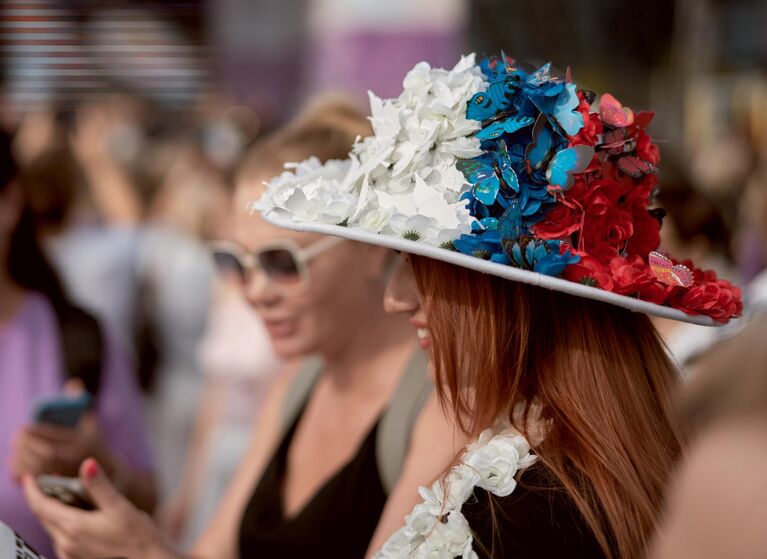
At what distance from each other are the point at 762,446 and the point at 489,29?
8.44 m

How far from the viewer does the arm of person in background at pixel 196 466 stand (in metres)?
4.52

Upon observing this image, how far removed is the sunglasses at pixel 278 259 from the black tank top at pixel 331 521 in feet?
1.71

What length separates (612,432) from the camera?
64.9 inches

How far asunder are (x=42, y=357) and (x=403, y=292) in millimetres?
1678

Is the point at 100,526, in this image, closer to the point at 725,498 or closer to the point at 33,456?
the point at 33,456

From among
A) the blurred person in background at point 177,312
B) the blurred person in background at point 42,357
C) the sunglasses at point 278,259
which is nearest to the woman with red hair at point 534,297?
the sunglasses at point 278,259

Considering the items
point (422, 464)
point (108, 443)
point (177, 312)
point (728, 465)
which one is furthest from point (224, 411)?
point (728, 465)

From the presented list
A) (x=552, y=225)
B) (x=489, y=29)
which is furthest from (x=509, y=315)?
(x=489, y=29)

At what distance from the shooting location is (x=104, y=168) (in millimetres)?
7402

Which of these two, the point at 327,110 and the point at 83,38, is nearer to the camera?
the point at 327,110

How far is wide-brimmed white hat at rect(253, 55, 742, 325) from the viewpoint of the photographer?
1.63m

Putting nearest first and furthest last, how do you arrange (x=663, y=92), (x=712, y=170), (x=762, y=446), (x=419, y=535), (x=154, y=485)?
(x=762, y=446) < (x=419, y=535) < (x=154, y=485) < (x=712, y=170) < (x=663, y=92)

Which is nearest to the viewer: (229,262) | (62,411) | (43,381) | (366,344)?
(62,411)

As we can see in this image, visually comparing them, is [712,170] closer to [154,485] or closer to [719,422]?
[154,485]
